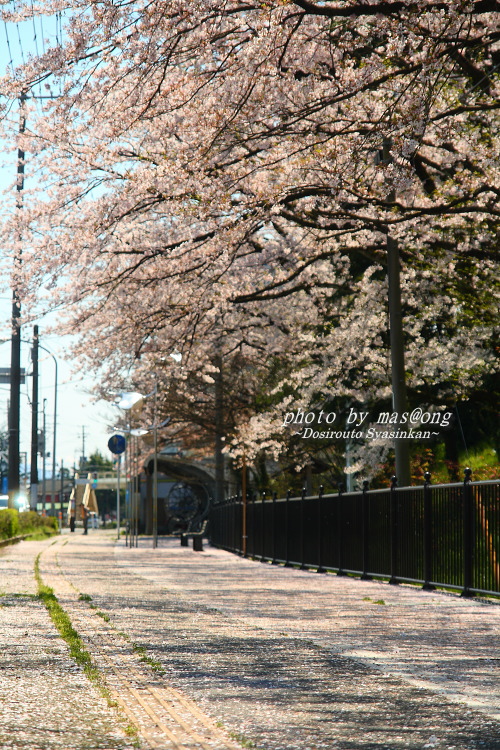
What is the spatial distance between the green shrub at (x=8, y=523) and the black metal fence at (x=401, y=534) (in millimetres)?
8218

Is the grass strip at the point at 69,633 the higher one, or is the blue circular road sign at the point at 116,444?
the blue circular road sign at the point at 116,444

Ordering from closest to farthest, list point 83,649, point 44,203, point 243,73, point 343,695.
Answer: point 343,695, point 83,649, point 243,73, point 44,203

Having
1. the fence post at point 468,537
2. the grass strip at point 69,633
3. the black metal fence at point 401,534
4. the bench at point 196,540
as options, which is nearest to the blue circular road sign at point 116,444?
the bench at point 196,540

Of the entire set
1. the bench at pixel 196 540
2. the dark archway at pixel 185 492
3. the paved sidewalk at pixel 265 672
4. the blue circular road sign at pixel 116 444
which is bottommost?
the paved sidewalk at pixel 265 672

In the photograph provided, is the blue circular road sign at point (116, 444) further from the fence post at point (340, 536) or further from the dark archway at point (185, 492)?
the fence post at point (340, 536)

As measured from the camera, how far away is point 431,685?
6.06m

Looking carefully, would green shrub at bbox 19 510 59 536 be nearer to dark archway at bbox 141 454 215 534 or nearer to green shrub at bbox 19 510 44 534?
green shrub at bbox 19 510 44 534

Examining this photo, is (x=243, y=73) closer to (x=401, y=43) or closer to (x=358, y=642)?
(x=401, y=43)

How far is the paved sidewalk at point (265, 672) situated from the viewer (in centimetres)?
470

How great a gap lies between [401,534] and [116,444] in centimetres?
2088

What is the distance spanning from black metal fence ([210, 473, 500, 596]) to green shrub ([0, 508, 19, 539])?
8218mm

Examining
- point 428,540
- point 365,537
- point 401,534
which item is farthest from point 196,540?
point 428,540

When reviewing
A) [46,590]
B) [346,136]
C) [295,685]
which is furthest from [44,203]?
[295,685]

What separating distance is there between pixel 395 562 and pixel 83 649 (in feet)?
29.2
